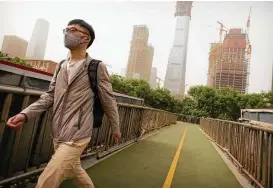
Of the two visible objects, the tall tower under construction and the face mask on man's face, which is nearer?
the face mask on man's face

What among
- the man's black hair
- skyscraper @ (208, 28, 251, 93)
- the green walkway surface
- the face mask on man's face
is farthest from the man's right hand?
skyscraper @ (208, 28, 251, 93)

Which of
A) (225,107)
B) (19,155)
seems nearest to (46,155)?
(19,155)

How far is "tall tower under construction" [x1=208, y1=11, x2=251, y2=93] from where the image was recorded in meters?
141

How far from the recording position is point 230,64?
145875 mm

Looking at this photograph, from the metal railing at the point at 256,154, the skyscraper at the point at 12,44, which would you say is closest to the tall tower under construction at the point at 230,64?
the metal railing at the point at 256,154

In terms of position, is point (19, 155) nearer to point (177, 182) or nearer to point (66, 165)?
point (66, 165)

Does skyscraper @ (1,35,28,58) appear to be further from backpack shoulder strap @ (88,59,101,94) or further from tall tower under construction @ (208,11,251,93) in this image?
backpack shoulder strap @ (88,59,101,94)

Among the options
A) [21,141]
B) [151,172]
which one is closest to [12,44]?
[151,172]

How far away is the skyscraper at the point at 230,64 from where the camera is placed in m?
141

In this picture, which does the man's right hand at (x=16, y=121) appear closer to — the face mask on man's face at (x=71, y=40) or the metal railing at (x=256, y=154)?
the face mask on man's face at (x=71, y=40)

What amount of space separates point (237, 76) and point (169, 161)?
484 feet

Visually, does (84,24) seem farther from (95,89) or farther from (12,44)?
(12,44)

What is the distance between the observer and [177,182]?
476 centimetres

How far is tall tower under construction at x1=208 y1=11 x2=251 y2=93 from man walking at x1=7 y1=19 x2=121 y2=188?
127m
